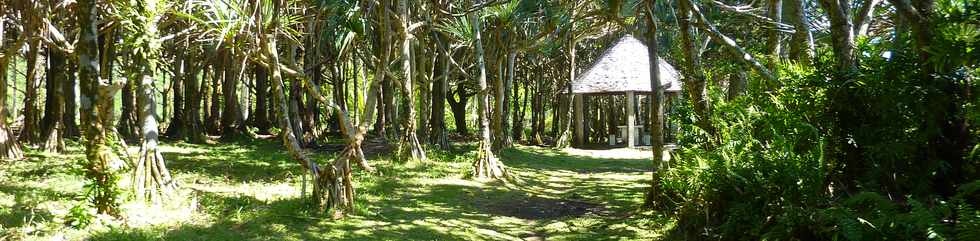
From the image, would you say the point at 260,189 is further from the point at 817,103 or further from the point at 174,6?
the point at 817,103

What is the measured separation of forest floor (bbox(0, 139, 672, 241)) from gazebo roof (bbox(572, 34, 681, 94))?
22.4 ft

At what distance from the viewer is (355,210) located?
6.81 metres

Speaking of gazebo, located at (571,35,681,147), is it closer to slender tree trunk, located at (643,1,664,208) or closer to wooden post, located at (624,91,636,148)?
wooden post, located at (624,91,636,148)

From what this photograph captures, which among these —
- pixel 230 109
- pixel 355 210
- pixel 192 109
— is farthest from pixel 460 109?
pixel 355 210

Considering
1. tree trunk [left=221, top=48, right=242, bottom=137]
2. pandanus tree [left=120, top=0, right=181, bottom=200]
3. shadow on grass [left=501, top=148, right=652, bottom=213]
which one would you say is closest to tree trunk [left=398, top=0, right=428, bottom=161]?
shadow on grass [left=501, top=148, right=652, bottom=213]

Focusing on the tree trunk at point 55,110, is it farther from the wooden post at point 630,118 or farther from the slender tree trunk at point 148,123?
A: the wooden post at point 630,118

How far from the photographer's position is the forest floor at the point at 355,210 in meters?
5.70

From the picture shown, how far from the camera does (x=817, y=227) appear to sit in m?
3.68

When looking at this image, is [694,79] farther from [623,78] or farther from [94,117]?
[623,78]

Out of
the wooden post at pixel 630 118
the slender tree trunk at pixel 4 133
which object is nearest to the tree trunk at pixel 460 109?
the wooden post at pixel 630 118

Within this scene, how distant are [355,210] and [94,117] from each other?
7.92 ft

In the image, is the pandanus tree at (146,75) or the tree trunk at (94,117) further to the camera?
the pandanus tree at (146,75)

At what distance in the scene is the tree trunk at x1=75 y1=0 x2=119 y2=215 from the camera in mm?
5535

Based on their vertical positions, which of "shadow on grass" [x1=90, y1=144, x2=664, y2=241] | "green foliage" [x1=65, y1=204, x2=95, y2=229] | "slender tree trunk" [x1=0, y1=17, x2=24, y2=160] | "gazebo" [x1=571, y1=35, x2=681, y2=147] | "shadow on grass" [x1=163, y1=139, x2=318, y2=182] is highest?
"gazebo" [x1=571, y1=35, x2=681, y2=147]
